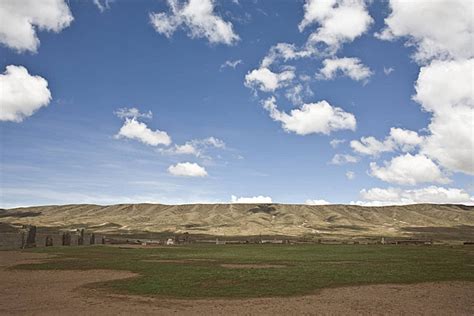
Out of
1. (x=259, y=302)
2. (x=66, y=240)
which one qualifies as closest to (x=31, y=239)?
(x=66, y=240)

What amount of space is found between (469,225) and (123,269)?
173735 millimetres

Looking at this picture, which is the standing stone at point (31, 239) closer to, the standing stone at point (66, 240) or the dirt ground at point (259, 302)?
the standing stone at point (66, 240)

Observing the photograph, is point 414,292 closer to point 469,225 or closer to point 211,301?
point 211,301

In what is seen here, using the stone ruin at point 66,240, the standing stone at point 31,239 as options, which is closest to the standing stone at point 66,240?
the stone ruin at point 66,240

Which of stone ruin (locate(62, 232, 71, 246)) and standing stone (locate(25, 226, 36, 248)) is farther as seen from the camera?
stone ruin (locate(62, 232, 71, 246))

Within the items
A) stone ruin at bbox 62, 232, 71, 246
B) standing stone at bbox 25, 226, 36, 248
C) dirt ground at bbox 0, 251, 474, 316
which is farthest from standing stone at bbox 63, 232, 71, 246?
dirt ground at bbox 0, 251, 474, 316

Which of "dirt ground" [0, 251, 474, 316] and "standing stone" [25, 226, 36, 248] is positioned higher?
"standing stone" [25, 226, 36, 248]

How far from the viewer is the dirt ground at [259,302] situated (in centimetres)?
1644

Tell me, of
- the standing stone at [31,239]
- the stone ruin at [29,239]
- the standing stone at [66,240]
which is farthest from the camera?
the standing stone at [66,240]

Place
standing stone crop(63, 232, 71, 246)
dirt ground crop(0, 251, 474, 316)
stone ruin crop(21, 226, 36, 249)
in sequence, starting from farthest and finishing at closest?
standing stone crop(63, 232, 71, 246) → stone ruin crop(21, 226, 36, 249) → dirt ground crop(0, 251, 474, 316)

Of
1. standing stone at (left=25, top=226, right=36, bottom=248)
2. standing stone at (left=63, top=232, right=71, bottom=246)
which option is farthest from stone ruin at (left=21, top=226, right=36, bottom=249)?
standing stone at (left=63, top=232, right=71, bottom=246)

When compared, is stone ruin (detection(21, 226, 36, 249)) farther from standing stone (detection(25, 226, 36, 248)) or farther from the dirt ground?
the dirt ground

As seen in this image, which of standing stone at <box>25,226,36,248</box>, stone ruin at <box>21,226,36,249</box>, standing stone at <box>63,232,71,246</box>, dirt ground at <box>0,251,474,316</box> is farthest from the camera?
standing stone at <box>63,232,71,246</box>

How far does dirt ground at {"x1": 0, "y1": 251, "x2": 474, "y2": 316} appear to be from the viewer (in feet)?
53.9
